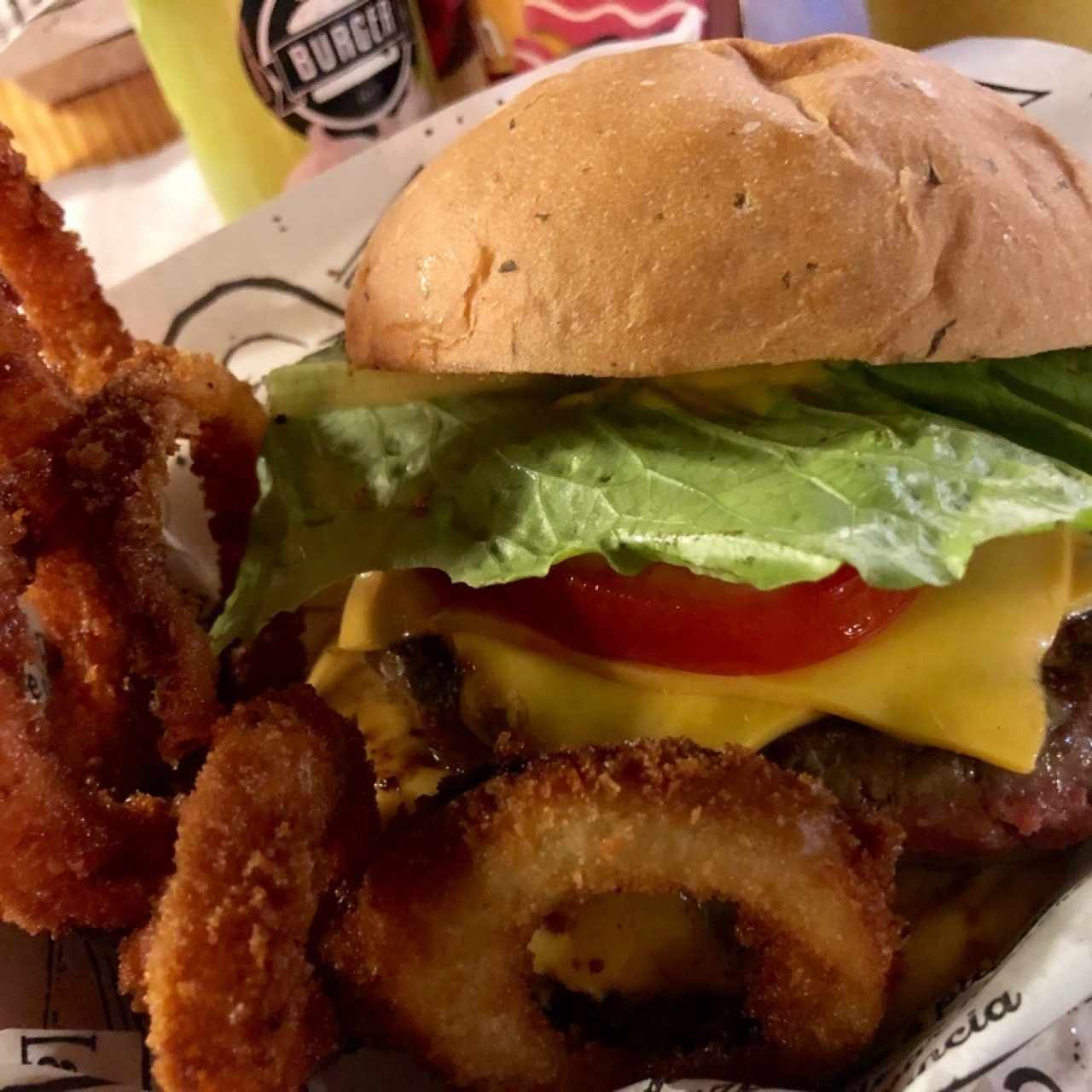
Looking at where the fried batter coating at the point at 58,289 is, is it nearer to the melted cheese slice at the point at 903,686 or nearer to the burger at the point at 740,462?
the burger at the point at 740,462

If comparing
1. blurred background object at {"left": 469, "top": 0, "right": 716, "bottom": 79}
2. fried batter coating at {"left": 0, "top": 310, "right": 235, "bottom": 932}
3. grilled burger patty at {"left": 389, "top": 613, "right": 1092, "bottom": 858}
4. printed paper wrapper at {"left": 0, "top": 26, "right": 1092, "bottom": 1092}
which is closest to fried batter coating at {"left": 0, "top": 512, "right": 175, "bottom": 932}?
fried batter coating at {"left": 0, "top": 310, "right": 235, "bottom": 932}

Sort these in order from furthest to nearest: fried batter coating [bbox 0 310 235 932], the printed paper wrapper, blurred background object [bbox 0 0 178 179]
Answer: blurred background object [bbox 0 0 178 179]
fried batter coating [bbox 0 310 235 932]
the printed paper wrapper

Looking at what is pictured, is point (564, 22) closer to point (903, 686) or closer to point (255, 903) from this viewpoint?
point (903, 686)

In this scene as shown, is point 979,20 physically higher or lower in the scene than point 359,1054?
higher

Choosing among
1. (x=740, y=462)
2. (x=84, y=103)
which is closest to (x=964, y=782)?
(x=740, y=462)

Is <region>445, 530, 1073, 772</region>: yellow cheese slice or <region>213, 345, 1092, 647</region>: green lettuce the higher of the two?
<region>213, 345, 1092, 647</region>: green lettuce

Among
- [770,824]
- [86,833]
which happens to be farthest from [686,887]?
[86,833]

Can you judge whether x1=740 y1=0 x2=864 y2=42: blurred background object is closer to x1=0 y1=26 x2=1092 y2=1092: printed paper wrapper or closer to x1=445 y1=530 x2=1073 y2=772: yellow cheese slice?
x1=0 y1=26 x2=1092 y2=1092: printed paper wrapper
